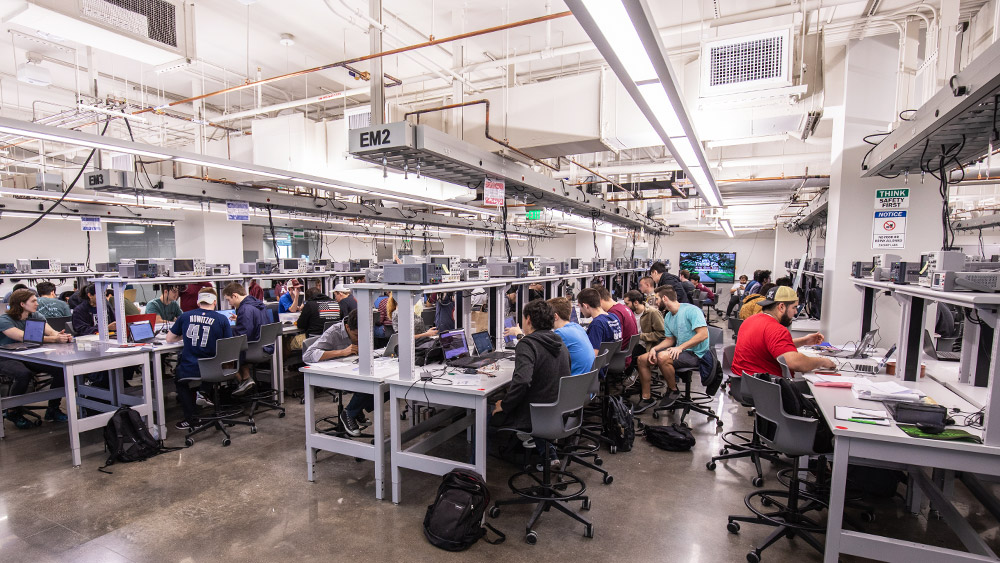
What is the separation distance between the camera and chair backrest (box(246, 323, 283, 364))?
4.91m

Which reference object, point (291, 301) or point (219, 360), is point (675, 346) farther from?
point (291, 301)

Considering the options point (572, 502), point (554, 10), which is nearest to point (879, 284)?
point (572, 502)

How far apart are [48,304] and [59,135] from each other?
4.81 m

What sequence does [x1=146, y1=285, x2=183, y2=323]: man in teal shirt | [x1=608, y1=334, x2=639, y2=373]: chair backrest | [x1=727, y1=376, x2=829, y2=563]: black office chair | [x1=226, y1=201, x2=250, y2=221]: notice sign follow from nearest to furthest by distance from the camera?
[x1=727, y1=376, x2=829, y2=563]: black office chair
[x1=608, y1=334, x2=639, y2=373]: chair backrest
[x1=226, y1=201, x2=250, y2=221]: notice sign
[x1=146, y1=285, x2=183, y2=323]: man in teal shirt

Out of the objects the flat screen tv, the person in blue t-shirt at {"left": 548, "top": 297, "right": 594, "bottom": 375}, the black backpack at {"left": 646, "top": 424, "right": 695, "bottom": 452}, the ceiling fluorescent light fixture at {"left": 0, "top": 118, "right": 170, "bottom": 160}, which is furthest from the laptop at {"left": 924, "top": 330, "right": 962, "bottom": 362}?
the flat screen tv

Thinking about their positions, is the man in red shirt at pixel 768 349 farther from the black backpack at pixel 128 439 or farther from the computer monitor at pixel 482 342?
the black backpack at pixel 128 439

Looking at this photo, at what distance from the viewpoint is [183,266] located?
19.9ft

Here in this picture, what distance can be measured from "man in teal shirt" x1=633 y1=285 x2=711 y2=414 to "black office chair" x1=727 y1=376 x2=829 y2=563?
69.6 inches

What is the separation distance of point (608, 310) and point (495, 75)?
3540 millimetres

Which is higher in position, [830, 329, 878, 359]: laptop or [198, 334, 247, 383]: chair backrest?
[830, 329, 878, 359]: laptop

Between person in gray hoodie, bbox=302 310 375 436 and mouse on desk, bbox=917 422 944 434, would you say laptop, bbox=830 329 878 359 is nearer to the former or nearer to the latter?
mouse on desk, bbox=917 422 944 434

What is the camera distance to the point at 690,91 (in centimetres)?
404

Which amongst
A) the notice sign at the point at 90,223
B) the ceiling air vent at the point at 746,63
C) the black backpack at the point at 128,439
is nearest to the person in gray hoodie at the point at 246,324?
the black backpack at the point at 128,439

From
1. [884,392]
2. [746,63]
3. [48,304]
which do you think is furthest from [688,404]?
[48,304]
